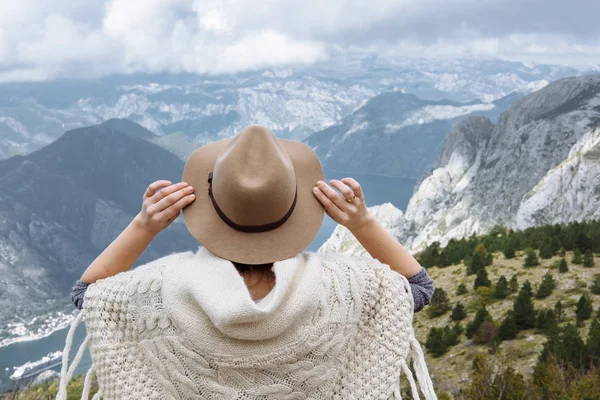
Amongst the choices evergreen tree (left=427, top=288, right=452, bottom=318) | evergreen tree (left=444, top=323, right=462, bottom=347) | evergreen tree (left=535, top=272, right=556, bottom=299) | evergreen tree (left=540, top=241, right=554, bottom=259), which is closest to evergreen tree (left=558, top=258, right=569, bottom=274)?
evergreen tree (left=535, top=272, right=556, bottom=299)

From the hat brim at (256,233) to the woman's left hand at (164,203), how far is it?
5 cm

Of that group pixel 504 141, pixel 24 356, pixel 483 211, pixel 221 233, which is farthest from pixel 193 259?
pixel 24 356

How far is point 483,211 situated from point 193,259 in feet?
442

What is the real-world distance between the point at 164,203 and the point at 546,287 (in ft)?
92.8

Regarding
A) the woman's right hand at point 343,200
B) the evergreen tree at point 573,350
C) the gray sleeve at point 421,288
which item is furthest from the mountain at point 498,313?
the woman's right hand at point 343,200

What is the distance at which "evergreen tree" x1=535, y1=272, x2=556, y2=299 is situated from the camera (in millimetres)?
26781

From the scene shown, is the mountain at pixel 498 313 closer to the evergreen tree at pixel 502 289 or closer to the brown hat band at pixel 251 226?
the evergreen tree at pixel 502 289

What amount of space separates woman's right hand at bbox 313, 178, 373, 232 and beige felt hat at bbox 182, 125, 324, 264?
123mm

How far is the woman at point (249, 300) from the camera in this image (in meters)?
2.40

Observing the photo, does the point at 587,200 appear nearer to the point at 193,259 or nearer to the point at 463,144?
the point at 463,144

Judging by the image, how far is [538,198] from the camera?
93.0 metres

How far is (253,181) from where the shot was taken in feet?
8.03

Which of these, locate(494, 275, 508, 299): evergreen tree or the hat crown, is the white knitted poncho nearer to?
the hat crown

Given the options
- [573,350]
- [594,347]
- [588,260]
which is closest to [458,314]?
[588,260]
